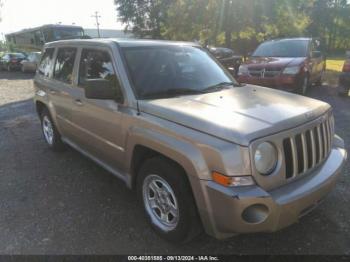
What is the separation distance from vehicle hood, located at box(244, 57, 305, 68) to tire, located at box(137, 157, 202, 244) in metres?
6.76

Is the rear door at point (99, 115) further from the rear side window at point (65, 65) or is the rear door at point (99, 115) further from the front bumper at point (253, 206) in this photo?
the front bumper at point (253, 206)

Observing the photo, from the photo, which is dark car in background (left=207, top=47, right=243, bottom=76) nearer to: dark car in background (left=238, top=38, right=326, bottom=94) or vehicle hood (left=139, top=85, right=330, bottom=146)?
dark car in background (left=238, top=38, right=326, bottom=94)

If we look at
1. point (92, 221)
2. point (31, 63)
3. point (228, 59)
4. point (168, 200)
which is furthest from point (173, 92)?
point (31, 63)

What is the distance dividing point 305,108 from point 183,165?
51.8 inches

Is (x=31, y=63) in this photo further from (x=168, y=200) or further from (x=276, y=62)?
(x=168, y=200)

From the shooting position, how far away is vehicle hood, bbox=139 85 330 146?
2.55 metres

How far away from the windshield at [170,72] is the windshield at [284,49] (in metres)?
6.34

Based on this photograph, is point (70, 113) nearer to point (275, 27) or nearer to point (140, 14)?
point (275, 27)

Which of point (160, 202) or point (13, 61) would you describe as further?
point (13, 61)

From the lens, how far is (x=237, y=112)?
114 inches

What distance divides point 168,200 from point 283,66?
272 inches

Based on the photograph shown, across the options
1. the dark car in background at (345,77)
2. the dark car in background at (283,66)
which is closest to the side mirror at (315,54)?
the dark car in background at (283,66)

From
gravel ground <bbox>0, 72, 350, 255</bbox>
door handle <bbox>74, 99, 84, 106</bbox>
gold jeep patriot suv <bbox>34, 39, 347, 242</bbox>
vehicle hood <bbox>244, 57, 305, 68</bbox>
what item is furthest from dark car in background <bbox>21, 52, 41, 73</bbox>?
door handle <bbox>74, 99, 84, 106</bbox>

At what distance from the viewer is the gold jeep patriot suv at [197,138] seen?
2496mm
